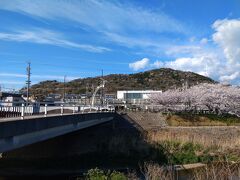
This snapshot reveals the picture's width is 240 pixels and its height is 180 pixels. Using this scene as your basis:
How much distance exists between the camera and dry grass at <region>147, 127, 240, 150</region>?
1881 inches

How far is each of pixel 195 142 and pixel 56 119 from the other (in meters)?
27.4

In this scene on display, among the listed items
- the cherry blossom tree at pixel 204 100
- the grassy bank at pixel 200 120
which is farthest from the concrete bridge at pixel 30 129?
the cherry blossom tree at pixel 204 100

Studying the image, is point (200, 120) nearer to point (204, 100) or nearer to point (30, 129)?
point (204, 100)

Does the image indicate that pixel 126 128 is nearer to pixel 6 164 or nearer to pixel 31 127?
pixel 6 164

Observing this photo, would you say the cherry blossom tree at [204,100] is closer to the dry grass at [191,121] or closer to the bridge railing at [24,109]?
the dry grass at [191,121]

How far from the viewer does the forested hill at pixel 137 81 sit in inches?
6294

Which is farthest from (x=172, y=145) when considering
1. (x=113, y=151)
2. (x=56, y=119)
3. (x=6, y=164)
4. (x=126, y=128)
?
(x=56, y=119)

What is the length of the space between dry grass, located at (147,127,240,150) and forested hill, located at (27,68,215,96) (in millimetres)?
98103

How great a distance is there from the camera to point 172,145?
150 feet

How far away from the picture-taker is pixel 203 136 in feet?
174

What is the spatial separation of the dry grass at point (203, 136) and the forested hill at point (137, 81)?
322 feet

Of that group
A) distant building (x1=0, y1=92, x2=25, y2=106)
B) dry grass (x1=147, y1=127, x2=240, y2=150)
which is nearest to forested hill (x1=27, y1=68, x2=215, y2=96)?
dry grass (x1=147, y1=127, x2=240, y2=150)

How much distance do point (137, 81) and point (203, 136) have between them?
123344 mm

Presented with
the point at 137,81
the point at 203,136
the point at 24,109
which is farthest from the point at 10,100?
the point at 137,81
